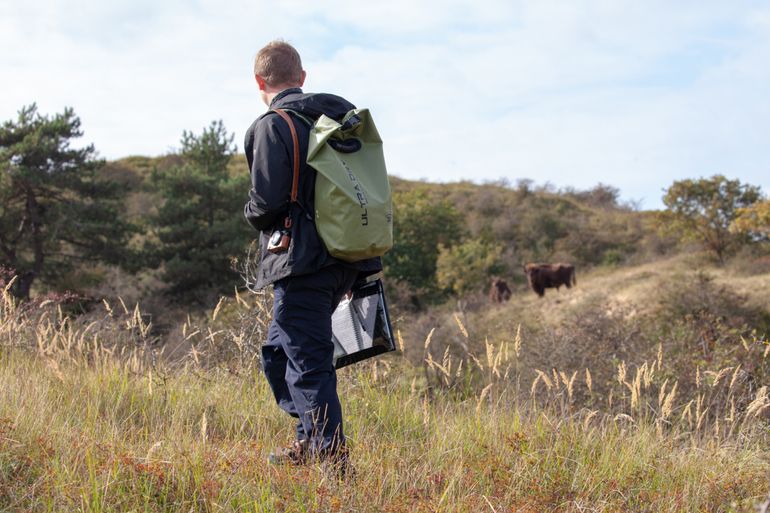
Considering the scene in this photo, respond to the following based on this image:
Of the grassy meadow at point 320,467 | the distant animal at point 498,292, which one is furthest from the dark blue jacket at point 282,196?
the distant animal at point 498,292

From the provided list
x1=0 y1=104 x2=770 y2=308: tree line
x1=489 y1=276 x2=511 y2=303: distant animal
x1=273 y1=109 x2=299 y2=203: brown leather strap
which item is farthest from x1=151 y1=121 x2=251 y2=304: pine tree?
x1=273 y1=109 x2=299 y2=203: brown leather strap

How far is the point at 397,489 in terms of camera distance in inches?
115

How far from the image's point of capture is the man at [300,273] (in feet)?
9.83

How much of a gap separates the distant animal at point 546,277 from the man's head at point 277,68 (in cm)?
2121

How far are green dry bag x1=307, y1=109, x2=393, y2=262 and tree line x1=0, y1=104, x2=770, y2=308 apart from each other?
1938 centimetres

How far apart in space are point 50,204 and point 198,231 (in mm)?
4653

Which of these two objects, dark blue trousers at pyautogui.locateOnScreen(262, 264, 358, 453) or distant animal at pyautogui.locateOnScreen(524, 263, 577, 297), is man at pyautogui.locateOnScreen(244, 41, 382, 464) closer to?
dark blue trousers at pyautogui.locateOnScreen(262, 264, 358, 453)

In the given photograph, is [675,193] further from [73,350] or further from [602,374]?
[73,350]

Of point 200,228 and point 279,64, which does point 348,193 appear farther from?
point 200,228

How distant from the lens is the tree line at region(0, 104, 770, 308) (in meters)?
22.3

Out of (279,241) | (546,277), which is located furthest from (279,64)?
(546,277)

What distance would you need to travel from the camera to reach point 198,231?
24250 millimetres

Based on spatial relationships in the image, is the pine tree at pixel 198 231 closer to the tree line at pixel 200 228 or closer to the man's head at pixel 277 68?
the tree line at pixel 200 228

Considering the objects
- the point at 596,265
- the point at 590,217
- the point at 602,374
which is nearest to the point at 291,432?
the point at 602,374
